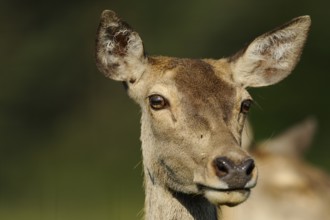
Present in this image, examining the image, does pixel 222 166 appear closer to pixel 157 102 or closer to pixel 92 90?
pixel 157 102

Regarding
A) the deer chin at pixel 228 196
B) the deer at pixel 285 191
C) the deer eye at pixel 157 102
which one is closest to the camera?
the deer chin at pixel 228 196

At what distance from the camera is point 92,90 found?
37.9 metres

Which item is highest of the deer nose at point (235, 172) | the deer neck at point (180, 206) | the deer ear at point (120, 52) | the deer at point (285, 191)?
the deer ear at point (120, 52)

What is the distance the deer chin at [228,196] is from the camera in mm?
7578

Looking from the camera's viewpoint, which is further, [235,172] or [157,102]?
[157,102]

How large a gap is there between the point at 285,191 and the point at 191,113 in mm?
5962

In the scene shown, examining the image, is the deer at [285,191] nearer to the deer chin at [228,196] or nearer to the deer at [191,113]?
the deer at [191,113]

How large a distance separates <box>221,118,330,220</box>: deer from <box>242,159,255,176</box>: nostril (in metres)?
5.49

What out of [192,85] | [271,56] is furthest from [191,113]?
[271,56]

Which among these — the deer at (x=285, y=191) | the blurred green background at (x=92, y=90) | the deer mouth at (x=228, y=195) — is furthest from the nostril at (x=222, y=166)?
the blurred green background at (x=92, y=90)

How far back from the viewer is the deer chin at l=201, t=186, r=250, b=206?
758 cm

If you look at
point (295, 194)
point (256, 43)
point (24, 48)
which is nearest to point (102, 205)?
point (295, 194)

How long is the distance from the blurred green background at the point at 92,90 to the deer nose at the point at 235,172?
15.3 meters

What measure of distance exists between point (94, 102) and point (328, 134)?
855cm
